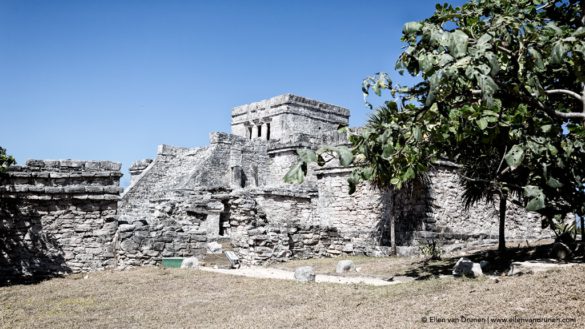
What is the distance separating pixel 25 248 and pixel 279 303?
6337 millimetres

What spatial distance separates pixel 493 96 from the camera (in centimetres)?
507

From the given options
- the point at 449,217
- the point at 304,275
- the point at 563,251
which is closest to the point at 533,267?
the point at 563,251

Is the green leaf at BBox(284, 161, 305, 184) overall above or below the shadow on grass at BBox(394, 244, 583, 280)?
above

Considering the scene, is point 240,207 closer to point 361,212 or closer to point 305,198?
point 361,212

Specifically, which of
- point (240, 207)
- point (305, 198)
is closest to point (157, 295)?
point (240, 207)

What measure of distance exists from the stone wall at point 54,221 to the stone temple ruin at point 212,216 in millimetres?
21

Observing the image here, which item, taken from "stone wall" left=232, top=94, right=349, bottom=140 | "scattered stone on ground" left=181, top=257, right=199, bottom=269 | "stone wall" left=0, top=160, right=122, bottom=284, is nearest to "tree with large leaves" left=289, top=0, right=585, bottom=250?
"scattered stone on ground" left=181, top=257, right=199, bottom=269

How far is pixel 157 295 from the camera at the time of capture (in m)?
8.20

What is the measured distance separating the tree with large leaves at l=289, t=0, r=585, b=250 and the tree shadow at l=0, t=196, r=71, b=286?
25.7 feet

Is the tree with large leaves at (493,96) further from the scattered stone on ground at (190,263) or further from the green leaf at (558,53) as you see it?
the scattered stone on ground at (190,263)

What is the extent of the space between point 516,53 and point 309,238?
33.3 feet

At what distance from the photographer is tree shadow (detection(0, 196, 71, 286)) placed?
10289 mm

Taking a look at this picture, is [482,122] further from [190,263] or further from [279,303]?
[190,263]

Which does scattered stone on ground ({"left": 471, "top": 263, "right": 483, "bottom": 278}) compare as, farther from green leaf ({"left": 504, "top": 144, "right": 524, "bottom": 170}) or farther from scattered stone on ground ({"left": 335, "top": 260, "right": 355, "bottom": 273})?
green leaf ({"left": 504, "top": 144, "right": 524, "bottom": 170})
